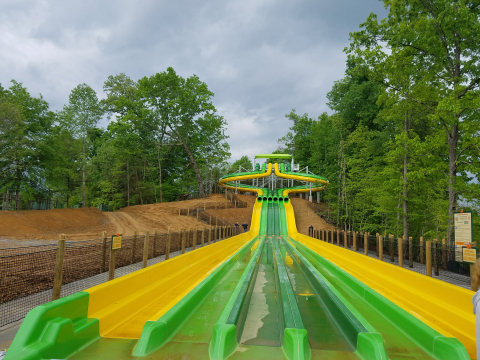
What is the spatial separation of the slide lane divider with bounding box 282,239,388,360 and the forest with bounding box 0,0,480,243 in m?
4.49

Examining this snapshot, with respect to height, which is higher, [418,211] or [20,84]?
[20,84]

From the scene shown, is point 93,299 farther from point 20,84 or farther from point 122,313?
point 20,84

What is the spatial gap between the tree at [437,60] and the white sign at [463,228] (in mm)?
3632

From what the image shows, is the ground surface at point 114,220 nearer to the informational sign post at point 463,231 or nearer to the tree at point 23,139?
the tree at point 23,139

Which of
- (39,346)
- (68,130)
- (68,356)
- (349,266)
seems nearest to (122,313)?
(68,356)

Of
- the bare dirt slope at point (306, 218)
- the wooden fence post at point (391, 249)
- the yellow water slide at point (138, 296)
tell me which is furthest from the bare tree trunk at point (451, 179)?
the bare dirt slope at point (306, 218)

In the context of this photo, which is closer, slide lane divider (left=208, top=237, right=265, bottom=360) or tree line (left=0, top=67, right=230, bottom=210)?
slide lane divider (left=208, top=237, right=265, bottom=360)

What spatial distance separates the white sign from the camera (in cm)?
638

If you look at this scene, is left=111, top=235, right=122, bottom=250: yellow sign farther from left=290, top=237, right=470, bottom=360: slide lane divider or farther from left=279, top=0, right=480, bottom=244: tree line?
left=279, top=0, right=480, bottom=244: tree line

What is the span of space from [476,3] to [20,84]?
91.2 ft

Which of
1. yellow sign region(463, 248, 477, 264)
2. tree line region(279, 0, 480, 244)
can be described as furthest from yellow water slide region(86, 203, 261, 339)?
tree line region(279, 0, 480, 244)

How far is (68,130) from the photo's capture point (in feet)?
91.6

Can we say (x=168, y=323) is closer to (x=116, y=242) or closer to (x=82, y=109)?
(x=116, y=242)

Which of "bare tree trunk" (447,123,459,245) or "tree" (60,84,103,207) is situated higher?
"tree" (60,84,103,207)
